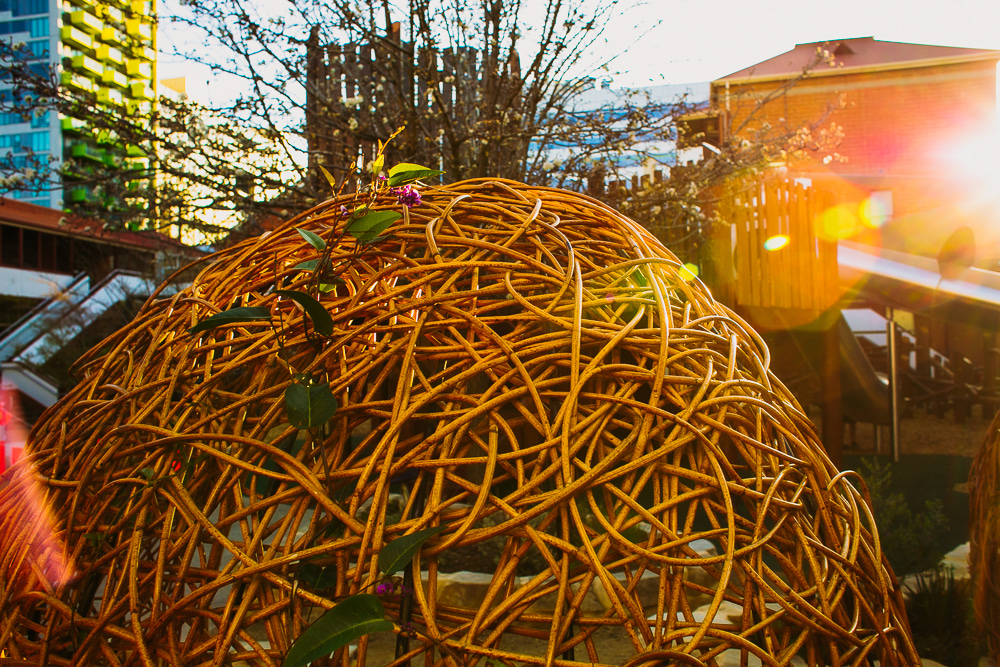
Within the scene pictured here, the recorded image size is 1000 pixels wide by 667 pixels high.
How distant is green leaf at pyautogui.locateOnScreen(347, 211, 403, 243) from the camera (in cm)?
91

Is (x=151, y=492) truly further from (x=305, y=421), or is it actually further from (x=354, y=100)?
(x=354, y=100)

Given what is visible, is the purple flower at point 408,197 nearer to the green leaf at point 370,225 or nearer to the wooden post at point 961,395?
the green leaf at point 370,225

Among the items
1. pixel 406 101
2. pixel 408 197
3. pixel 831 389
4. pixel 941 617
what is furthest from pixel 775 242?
pixel 408 197

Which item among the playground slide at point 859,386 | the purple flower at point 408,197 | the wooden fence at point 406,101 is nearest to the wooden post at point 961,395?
the playground slide at point 859,386

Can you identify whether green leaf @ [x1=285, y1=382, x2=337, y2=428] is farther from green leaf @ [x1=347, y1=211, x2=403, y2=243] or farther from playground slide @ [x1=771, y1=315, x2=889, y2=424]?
playground slide @ [x1=771, y1=315, x2=889, y2=424]

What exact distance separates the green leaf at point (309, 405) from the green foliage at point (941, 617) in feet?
10.1

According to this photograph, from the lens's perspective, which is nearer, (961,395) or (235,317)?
(235,317)

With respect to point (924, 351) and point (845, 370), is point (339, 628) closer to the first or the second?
point (845, 370)

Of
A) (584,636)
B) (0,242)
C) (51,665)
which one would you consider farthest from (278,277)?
(0,242)

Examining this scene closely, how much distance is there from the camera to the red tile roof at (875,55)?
67.9 ft

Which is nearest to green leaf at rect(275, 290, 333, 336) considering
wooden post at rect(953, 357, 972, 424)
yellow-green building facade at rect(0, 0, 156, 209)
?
yellow-green building facade at rect(0, 0, 156, 209)

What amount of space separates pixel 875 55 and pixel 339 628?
2691 centimetres

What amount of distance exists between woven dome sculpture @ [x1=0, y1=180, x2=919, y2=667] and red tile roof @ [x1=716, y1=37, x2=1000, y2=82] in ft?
72.1

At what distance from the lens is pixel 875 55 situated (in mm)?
22031
